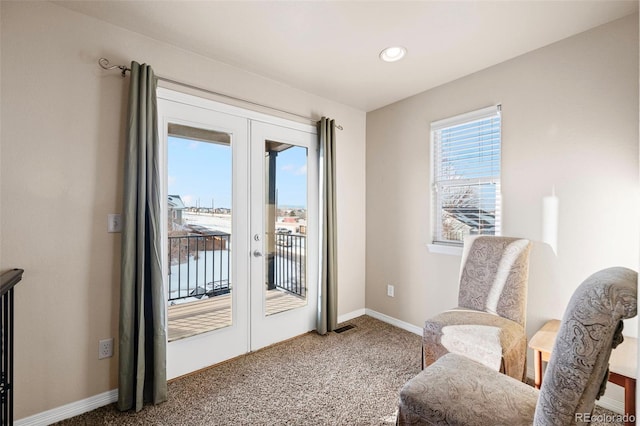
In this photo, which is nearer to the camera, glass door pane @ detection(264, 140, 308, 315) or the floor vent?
glass door pane @ detection(264, 140, 308, 315)

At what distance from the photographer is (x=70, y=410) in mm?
1796

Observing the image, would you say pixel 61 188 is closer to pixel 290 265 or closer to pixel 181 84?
pixel 181 84

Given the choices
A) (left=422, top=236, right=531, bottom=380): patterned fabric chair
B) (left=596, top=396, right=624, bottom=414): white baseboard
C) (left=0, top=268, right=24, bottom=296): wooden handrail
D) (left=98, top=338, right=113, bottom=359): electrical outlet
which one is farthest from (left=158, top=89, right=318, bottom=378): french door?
(left=596, top=396, right=624, bottom=414): white baseboard

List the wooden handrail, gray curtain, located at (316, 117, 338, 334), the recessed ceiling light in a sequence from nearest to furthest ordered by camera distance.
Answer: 1. the wooden handrail
2. the recessed ceiling light
3. gray curtain, located at (316, 117, 338, 334)

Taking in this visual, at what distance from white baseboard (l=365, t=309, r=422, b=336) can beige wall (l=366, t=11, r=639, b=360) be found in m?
0.07

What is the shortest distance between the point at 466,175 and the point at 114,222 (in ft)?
9.31

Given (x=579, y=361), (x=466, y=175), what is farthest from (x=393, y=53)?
(x=579, y=361)

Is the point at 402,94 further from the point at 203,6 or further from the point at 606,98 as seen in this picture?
the point at 203,6

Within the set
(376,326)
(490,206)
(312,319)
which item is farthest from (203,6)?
(376,326)

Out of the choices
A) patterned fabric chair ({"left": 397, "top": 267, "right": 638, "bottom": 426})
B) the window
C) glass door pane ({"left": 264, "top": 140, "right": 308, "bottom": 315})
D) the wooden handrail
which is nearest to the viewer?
patterned fabric chair ({"left": 397, "top": 267, "right": 638, "bottom": 426})

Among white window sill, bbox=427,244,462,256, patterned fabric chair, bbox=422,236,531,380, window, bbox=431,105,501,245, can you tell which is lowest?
patterned fabric chair, bbox=422,236,531,380

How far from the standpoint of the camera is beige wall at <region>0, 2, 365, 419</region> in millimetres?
1656

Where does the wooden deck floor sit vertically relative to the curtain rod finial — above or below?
below

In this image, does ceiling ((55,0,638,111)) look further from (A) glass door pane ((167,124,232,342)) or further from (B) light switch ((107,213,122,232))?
(B) light switch ((107,213,122,232))
